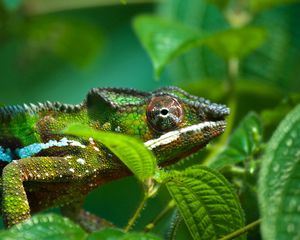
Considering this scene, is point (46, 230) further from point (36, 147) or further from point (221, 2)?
point (221, 2)

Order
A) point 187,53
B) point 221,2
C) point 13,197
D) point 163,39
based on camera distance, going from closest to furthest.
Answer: point 13,197
point 163,39
point 221,2
point 187,53

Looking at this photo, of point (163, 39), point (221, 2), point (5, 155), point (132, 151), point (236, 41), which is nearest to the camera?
point (132, 151)

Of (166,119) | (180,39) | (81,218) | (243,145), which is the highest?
(180,39)

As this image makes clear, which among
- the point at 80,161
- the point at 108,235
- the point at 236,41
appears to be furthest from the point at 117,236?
→ the point at 236,41

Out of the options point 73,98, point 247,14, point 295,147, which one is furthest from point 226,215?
point 73,98

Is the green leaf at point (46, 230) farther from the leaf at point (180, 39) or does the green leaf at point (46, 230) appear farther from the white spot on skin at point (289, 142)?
the leaf at point (180, 39)

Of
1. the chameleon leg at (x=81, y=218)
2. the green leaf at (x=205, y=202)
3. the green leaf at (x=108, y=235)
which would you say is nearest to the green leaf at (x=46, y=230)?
the green leaf at (x=108, y=235)

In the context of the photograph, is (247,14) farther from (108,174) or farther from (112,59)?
(112,59)

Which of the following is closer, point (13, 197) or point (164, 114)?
point (13, 197)
